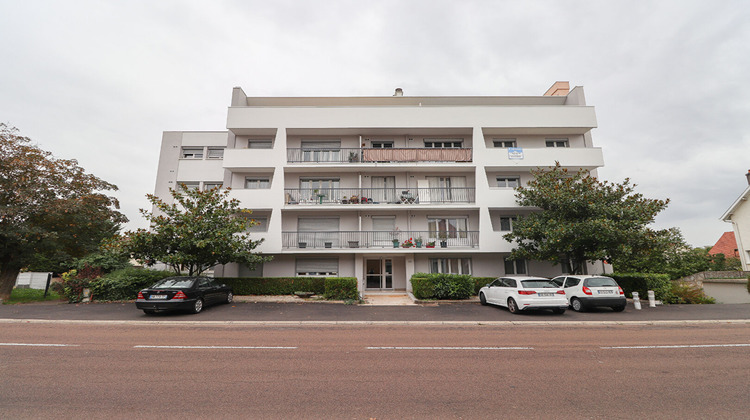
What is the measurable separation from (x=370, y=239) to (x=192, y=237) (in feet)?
30.9

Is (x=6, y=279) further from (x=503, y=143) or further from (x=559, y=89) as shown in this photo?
(x=559, y=89)

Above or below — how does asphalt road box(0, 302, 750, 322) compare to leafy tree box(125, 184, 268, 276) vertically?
below

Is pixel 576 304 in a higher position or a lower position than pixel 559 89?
lower

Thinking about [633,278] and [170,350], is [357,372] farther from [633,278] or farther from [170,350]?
[633,278]

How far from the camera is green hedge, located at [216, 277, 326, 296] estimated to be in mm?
17344

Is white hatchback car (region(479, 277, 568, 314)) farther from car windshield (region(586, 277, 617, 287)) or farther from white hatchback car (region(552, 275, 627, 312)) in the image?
car windshield (region(586, 277, 617, 287))

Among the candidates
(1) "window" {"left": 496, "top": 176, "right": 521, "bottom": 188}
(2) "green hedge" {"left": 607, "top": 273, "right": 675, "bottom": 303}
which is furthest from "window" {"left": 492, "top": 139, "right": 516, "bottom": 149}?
(2) "green hedge" {"left": 607, "top": 273, "right": 675, "bottom": 303}

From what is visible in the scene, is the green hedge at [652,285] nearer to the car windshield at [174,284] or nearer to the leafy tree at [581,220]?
the leafy tree at [581,220]

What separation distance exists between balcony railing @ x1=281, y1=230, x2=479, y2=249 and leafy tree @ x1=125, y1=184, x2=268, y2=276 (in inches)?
158

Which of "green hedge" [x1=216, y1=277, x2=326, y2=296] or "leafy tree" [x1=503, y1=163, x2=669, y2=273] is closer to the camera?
"leafy tree" [x1=503, y1=163, x2=669, y2=273]

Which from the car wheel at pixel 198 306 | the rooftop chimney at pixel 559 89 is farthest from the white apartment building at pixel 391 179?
the car wheel at pixel 198 306

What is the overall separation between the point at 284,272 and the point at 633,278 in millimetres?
19126

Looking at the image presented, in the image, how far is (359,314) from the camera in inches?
489

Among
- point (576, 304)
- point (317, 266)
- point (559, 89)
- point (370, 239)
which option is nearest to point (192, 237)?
point (317, 266)
